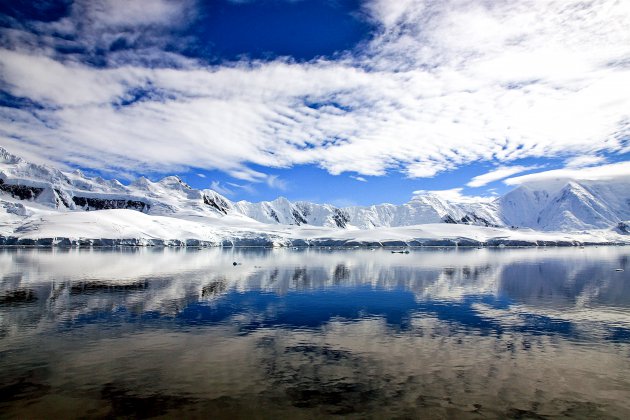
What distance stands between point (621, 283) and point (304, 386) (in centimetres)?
4839

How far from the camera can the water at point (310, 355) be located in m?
13.7

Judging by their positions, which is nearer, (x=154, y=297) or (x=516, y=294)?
(x=154, y=297)

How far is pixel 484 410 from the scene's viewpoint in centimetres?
1336

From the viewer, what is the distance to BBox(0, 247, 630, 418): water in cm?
1368

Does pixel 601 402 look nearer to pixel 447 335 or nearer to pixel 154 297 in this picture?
pixel 447 335

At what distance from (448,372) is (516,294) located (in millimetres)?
25873

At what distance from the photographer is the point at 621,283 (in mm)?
47812

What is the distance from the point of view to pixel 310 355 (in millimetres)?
18922

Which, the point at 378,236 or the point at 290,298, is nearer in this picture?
the point at 290,298

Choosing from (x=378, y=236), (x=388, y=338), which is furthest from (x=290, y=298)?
(x=378, y=236)

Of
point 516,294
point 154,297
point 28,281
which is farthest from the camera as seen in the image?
point 28,281

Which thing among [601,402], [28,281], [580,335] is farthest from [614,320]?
[28,281]

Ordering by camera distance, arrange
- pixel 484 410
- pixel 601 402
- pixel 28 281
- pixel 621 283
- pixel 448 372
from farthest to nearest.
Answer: pixel 621 283 → pixel 28 281 → pixel 448 372 → pixel 601 402 → pixel 484 410

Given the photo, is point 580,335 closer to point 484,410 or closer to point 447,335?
point 447,335
